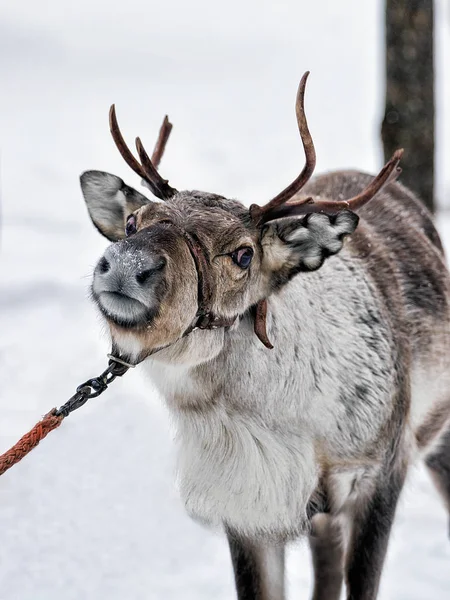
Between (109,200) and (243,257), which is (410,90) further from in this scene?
(243,257)

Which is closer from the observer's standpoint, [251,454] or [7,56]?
[251,454]

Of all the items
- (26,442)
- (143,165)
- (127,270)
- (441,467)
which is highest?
(143,165)

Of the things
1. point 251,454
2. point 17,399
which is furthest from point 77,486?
point 251,454

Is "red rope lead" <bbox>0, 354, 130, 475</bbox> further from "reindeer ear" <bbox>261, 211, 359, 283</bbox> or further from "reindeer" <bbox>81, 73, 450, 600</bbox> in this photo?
"reindeer ear" <bbox>261, 211, 359, 283</bbox>

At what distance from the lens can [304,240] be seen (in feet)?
11.3

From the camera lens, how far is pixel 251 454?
143 inches

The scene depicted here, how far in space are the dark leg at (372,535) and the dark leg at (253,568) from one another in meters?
0.33

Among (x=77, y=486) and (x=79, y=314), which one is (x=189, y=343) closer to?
(x=77, y=486)

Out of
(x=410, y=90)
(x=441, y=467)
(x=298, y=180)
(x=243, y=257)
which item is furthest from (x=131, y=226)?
(x=410, y=90)

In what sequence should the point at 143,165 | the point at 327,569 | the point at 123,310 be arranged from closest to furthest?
the point at 123,310 → the point at 143,165 → the point at 327,569

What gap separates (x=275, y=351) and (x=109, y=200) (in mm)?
847

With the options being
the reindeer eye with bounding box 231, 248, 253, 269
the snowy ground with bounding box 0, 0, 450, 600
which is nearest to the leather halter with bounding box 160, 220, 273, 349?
the reindeer eye with bounding box 231, 248, 253, 269

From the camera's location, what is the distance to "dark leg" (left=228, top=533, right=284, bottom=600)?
4.07 metres

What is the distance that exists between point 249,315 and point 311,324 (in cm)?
34
